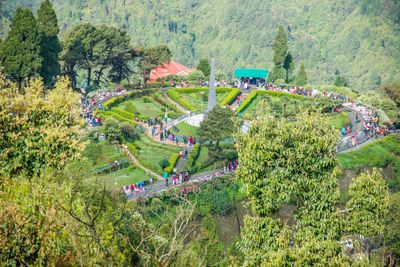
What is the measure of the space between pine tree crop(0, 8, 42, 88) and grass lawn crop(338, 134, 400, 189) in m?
22.0

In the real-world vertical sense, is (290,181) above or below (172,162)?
above

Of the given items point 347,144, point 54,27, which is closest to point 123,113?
point 54,27

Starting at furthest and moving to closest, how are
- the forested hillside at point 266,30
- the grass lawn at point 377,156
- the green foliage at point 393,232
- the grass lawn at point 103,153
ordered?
1. the forested hillside at point 266,30
2. the grass lawn at point 377,156
3. the grass lawn at point 103,153
4. the green foliage at point 393,232

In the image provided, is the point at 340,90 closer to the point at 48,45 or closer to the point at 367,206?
the point at 48,45

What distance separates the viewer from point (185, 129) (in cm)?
4775

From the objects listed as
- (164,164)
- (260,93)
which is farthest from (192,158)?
(260,93)

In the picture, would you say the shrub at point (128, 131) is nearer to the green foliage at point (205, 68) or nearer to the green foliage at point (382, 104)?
the green foliage at point (382, 104)

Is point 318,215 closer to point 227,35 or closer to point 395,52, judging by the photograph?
point 395,52

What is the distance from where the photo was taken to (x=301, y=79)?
66.9 m

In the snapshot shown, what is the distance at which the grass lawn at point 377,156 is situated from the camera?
43.1 metres

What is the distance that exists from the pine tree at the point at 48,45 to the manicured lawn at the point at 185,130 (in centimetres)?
1038

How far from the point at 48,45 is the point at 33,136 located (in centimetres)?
2927

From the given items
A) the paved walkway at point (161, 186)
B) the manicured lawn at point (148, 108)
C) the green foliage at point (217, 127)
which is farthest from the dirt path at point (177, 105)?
the paved walkway at point (161, 186)

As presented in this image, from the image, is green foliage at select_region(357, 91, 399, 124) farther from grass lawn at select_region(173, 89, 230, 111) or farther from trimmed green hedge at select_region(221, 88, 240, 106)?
grass lawn at select_region(173, 89, 230, 111)
